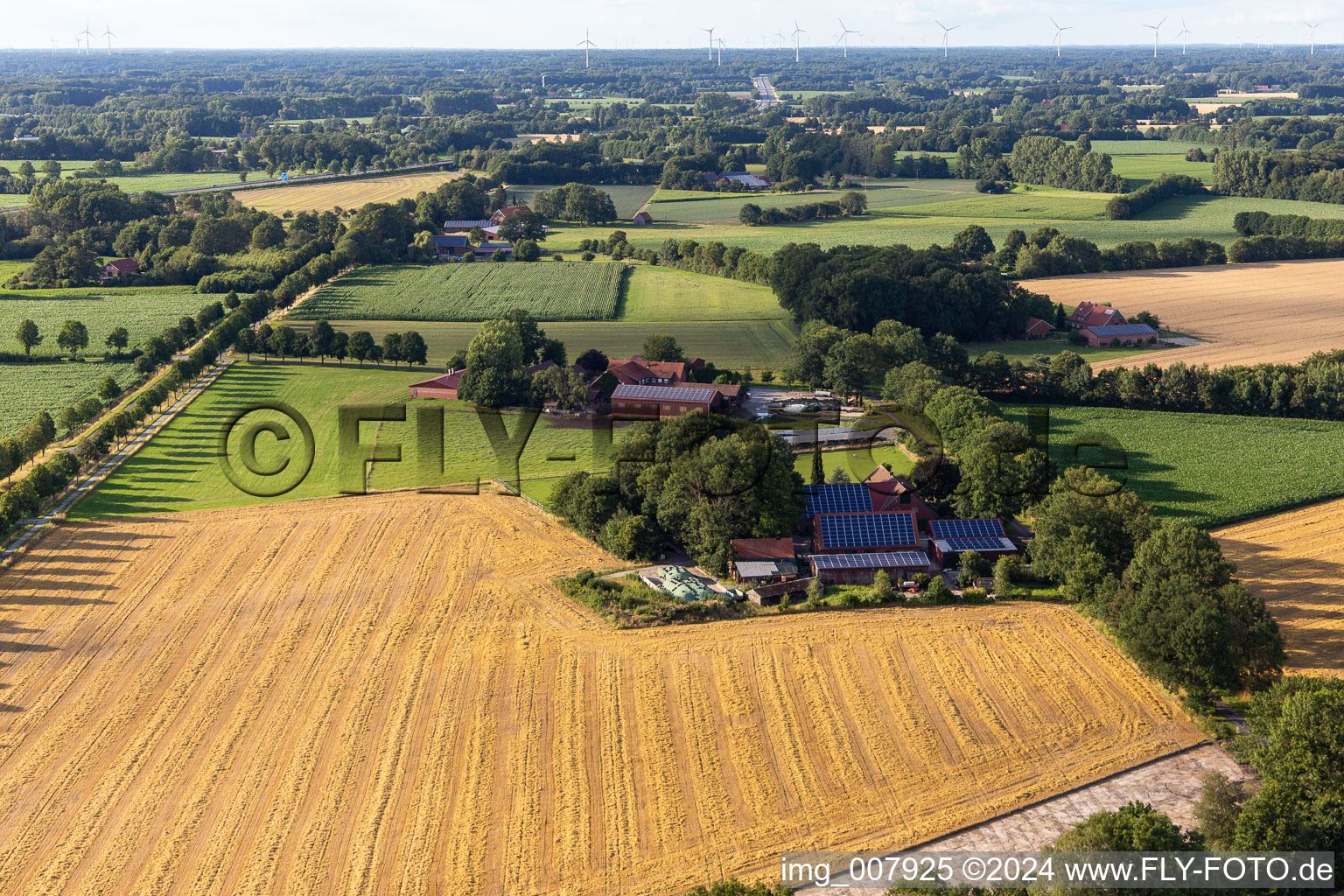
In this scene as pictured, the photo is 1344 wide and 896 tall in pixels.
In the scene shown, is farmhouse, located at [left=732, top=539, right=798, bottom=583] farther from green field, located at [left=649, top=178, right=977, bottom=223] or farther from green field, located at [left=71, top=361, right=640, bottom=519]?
green field, located at [left=649, top=178, right=977, bottom=223]

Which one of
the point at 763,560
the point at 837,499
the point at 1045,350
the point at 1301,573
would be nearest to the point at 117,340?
the point at 763,560

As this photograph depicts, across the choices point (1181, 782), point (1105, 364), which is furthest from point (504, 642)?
point (1105, 364)

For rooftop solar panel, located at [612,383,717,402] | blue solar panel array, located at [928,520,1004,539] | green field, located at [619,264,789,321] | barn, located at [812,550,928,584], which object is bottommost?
barn, located at [812,550,928,584]

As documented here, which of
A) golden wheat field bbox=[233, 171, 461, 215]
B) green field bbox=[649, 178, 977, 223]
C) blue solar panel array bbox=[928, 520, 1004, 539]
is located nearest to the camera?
blue solar panel array bbox=[928, 520, 1004, 539]

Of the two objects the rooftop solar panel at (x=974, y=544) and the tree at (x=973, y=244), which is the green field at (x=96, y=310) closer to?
the rooftop solar panel at (x=974, y=544)

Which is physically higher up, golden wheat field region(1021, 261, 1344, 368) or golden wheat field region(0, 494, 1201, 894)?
golden wheat field region(1021, 261, 1344, 368)

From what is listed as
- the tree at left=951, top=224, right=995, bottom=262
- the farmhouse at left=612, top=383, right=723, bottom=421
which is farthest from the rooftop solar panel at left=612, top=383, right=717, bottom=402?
the tree at left=951, top=224, right=995, bottom=262

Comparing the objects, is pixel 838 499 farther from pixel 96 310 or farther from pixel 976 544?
pixel 96 310
